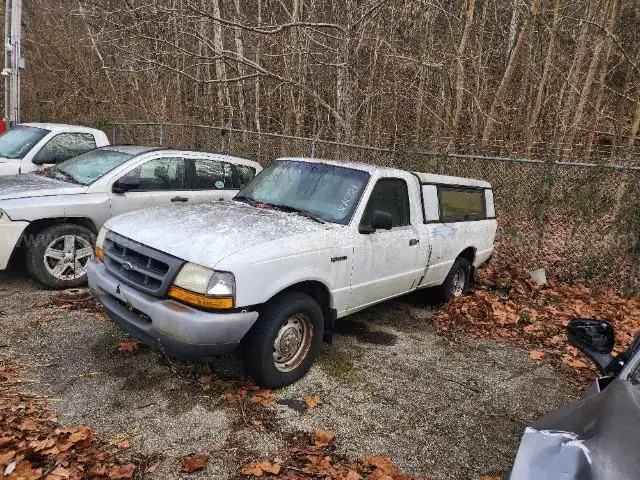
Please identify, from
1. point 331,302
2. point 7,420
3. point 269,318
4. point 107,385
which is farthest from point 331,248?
point 7,420

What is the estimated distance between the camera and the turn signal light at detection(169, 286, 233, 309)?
3.25m

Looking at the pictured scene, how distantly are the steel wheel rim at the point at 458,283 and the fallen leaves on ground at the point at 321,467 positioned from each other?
357cm

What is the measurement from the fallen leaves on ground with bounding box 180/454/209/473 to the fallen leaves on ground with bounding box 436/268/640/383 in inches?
131

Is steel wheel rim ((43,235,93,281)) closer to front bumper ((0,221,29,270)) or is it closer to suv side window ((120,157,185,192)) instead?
front bumper ((0,221,29,270))

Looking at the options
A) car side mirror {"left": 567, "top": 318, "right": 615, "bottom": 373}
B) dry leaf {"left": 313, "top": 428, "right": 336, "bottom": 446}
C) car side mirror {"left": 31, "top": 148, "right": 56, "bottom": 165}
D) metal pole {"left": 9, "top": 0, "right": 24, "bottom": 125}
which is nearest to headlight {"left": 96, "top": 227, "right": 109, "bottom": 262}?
dry leaf {"left": 313, "top": 428, "right": 336, "bottom": 446}

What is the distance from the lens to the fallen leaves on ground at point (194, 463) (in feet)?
9.46

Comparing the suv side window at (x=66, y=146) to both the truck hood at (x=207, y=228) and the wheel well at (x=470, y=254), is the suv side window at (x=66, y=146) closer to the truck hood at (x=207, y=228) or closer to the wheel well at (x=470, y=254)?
the truck hood at (x=207, y=228)

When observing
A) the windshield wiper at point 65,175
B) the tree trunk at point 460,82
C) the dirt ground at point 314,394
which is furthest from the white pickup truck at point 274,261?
the tree trunk at point 460,82

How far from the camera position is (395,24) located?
13.4 meters

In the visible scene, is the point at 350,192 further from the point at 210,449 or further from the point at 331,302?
the point at 210,449

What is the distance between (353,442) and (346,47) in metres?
8.43

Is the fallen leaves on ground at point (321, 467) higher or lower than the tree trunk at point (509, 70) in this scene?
lower

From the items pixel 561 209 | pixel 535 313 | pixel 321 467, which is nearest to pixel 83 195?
pixel 321 467

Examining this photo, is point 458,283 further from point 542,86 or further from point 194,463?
point 542,86
